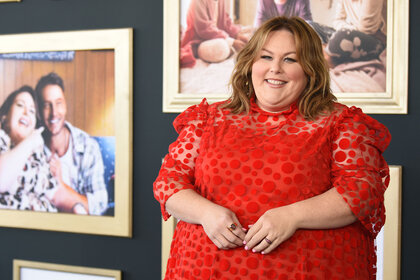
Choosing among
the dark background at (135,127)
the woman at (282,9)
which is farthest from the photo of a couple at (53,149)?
the woman at (282,9)

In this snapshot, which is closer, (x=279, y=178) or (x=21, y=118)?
(x=279, y=178)

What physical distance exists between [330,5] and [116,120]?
1128 millimetres

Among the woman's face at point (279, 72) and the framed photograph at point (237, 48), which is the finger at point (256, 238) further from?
the framed photograph at point (237, 48)

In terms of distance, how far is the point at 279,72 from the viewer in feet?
4.88

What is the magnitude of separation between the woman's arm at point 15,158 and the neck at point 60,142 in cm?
6

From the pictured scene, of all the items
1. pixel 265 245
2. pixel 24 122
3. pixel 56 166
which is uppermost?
pixel 24 122

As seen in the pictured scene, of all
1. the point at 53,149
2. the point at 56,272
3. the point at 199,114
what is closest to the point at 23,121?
the point at 53,149

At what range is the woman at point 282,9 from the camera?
2201 mm

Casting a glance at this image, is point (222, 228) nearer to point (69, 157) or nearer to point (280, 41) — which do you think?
point (280, 41)

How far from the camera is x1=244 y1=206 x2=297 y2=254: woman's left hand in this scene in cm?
133

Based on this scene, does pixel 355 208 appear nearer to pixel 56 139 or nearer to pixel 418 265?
pixel 418 265

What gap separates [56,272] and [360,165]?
1.86 m

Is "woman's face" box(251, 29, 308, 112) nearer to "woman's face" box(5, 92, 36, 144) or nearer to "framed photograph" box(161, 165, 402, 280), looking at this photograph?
"framed photograph" box(161, 165, 402, 280)

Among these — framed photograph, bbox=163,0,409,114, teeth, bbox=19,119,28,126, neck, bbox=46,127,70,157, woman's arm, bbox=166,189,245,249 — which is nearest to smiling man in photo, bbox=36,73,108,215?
neck, bbox=46,127,70,157
